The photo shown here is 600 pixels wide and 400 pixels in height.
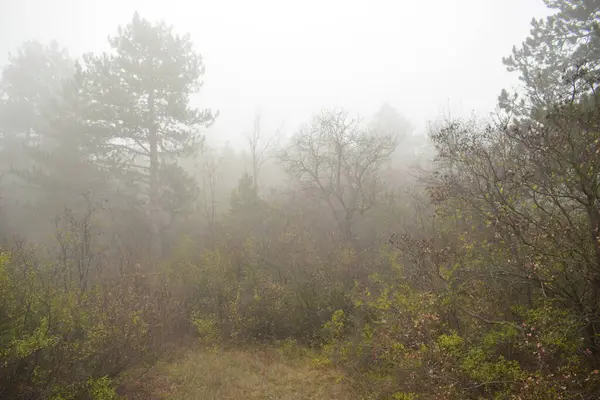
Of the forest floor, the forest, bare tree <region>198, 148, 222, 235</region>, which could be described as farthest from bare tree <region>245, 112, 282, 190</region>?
the forest floor

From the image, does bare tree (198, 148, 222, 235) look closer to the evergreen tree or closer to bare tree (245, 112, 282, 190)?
the evergreen tree

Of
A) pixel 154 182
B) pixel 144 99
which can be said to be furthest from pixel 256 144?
pixel 154 182

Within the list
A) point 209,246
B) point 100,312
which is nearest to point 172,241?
point 209,246

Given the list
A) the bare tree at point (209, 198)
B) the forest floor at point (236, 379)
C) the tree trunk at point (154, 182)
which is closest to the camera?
the forest floor at point (236, 379)

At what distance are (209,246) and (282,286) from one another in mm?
5499

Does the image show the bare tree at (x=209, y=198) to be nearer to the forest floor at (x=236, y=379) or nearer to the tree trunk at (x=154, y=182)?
the tree trunk at (x=154, y=182)

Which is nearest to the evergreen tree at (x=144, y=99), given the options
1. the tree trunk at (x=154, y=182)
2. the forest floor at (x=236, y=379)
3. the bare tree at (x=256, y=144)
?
the tree trunk at (x=154, y=182)

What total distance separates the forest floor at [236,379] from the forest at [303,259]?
0.19ft

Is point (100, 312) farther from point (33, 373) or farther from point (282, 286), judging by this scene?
point (282, 286)

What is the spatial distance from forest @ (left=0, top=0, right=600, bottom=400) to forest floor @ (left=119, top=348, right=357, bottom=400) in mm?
59

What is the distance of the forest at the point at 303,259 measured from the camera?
19.3ft

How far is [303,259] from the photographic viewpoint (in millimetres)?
14117

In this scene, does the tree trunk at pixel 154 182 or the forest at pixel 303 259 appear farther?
the tree trunk at pixel 154 182

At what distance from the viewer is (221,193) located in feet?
83.9
